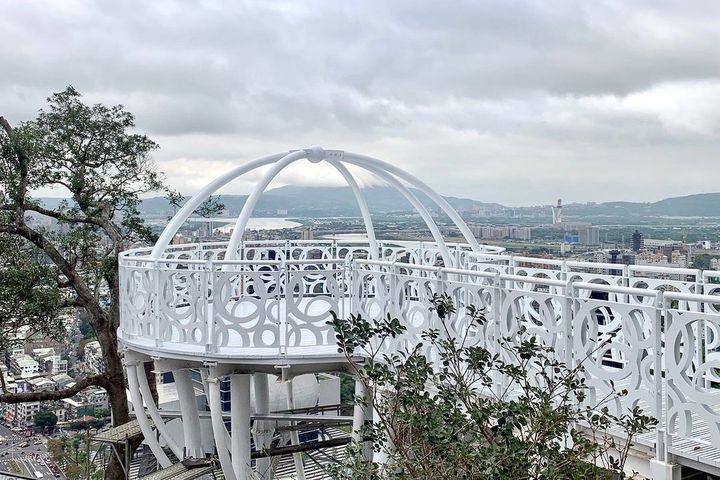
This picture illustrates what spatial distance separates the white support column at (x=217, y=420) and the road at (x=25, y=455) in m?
12.9

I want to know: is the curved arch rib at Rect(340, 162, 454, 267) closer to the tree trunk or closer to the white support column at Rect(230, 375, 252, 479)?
the white support column at Rect(230, 375, 252, 479)

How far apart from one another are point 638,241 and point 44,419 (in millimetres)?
16625

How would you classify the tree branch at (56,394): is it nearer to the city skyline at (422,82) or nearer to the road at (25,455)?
the city skyline at (422,82)

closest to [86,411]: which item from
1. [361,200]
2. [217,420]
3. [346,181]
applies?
[361,200]

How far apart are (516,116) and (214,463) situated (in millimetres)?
14206

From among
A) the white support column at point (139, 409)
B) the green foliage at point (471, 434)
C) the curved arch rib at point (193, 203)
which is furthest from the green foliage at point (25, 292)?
the green foliage at point (471, 434)

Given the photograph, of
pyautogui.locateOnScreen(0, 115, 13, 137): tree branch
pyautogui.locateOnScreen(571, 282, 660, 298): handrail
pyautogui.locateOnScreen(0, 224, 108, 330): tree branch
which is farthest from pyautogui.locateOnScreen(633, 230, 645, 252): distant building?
pyautogui.locateOnScreen(0, 115, 13, 137): tree branch

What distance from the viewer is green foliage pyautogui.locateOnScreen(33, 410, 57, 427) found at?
1897 cm

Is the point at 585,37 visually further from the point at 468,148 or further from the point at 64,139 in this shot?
the point at 64,139

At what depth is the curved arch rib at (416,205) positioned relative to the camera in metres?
9.20

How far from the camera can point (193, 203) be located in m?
8.18

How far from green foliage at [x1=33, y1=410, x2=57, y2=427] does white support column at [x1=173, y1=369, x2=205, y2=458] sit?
42.2 ft

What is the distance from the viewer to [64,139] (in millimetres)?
12828

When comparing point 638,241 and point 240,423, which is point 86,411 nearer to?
point 240,423
